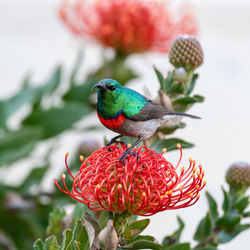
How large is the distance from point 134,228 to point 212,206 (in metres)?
0.27

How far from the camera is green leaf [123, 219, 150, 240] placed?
2.38 feet

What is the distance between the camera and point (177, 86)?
894 millimetres

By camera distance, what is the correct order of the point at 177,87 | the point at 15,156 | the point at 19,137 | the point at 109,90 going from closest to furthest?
the point at 109,90
the point at 177,87
the point at 15,156
the point at 19,137

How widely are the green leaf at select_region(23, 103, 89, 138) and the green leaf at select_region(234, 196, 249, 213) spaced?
2.07 ft

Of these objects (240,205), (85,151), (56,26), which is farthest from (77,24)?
(56,26)

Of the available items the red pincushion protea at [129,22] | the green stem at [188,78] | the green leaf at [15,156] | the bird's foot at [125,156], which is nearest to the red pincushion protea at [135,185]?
the bird's foot at [125,156]

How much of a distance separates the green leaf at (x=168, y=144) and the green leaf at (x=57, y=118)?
533 mm

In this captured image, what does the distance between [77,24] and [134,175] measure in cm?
104

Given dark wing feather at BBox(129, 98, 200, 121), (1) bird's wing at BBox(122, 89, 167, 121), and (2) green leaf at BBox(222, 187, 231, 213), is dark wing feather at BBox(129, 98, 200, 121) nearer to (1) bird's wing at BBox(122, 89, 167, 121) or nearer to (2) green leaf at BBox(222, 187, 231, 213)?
(1) bird's wing at BBox(122, 89, 167, 121)

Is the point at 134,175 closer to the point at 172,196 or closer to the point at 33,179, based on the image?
the point at 172,196

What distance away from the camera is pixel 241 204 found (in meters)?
0.92

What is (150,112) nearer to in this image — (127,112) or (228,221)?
(127,112)

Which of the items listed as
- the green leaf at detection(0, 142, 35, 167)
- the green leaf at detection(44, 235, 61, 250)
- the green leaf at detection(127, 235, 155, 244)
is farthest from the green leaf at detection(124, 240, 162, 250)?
the green leaf at detection(0, 142, 35, 167)

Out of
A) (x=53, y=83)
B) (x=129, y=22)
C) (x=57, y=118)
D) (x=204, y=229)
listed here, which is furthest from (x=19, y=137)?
(x=204, y=229)
